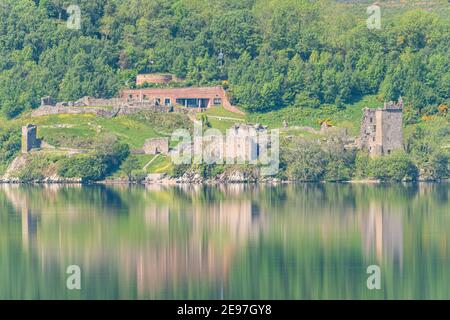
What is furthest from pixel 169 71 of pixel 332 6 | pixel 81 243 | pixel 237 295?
pixel 237 295

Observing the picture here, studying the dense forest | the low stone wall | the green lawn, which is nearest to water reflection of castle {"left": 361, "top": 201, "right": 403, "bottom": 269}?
the green lawn

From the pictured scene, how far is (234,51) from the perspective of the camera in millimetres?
122938

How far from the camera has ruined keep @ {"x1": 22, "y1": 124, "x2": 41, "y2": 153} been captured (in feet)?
344

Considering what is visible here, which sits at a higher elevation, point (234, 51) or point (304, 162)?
point (234, 51)

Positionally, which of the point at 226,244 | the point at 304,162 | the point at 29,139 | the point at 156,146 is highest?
the point at 29,139

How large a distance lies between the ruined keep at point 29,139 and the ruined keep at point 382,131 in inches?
740

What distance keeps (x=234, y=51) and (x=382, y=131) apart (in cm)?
2057

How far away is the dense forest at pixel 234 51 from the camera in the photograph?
115 m

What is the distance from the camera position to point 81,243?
64688 millimetres

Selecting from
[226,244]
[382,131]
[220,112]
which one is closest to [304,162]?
[382,131]

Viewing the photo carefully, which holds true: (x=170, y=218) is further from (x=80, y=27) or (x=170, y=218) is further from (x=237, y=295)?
(x=80, y=27)

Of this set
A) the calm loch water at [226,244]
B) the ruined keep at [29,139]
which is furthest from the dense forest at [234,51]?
the calm loch water at [226,244]

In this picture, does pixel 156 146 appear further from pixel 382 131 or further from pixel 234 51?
pixel 234 51
